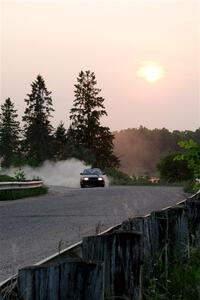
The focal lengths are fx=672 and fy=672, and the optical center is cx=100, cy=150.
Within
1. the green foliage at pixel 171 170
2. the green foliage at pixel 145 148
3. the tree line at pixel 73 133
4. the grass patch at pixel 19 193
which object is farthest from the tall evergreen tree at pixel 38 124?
the green foliage at pixel 145 148

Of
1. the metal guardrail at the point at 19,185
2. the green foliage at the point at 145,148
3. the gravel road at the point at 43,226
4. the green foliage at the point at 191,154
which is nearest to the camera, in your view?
the green foliage at the point at 191,154

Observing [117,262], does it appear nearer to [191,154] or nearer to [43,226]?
[191,154]

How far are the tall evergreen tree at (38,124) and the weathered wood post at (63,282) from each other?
86879mm

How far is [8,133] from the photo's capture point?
100312 mm

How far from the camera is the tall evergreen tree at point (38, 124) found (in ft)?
298

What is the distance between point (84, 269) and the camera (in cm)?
323

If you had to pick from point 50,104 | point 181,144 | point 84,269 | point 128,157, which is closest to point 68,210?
point 181,144

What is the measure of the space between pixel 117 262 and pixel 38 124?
86.9m

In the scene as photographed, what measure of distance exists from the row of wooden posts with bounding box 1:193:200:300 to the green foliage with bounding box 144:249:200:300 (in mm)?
142

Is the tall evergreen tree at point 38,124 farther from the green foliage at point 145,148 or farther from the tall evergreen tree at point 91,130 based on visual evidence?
the green foliage at point 145,148

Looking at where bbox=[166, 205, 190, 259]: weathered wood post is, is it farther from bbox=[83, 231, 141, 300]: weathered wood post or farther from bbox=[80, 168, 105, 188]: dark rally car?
bbox=[80, 168, 105, 188]: dark rally car

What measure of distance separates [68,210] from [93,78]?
77.4 meters

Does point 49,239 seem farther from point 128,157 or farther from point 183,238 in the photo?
point 128,157

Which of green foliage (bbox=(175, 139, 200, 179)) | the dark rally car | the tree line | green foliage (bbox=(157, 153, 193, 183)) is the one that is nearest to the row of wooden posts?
green foliage (bbox=(175, 139, 200, 179))
